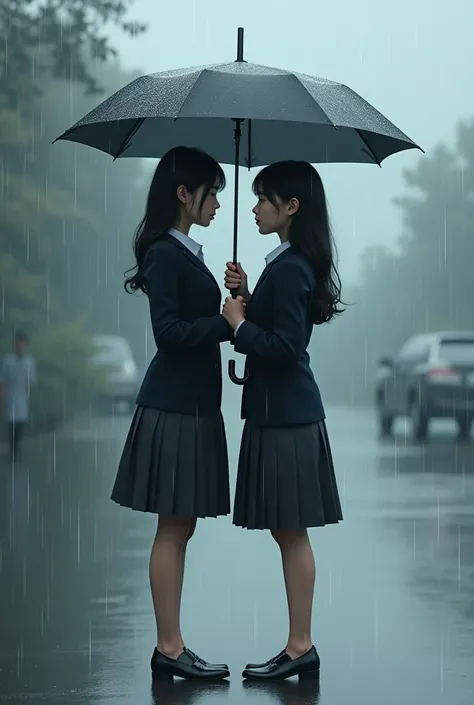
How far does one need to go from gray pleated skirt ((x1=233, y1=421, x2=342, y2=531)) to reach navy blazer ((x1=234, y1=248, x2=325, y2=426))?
0.07m

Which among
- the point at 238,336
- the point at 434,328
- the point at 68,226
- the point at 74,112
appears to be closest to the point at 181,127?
the point at 238,336

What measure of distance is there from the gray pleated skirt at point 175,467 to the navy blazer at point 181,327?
0.06 m

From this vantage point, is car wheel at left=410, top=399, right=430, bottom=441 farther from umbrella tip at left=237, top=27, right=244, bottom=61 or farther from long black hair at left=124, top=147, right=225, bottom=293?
long black hair at left=124, top=147, right=225, bottom=293

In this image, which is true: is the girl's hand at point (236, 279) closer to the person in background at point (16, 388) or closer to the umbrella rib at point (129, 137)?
the umbrella rib at point (129, 137)

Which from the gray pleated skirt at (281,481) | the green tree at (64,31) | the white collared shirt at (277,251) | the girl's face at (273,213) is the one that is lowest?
the gray pleated skirt at (281,481)

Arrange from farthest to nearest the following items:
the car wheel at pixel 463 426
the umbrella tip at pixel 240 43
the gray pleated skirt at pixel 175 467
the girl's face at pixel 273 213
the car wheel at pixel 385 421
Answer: the car wheel at pixel 385 421 → the car wheel at pixel 463 426 → the umbrella tip at pixel 240 43 → the girl's face at pixel 273 213 → the gray pleated skirt at pixel 175 467

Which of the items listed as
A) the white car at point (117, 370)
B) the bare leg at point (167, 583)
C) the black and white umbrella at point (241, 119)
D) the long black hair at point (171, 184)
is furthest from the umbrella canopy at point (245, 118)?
the white car at point (117, 370)

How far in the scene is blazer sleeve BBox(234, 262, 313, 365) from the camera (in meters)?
6.15

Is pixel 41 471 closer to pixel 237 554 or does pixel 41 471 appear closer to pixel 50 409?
pixel 237 554

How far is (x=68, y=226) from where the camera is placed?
4897cm

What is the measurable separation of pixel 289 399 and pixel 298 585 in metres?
0.69

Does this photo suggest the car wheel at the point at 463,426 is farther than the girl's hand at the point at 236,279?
Yes

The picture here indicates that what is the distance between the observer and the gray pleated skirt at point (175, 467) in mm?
6254

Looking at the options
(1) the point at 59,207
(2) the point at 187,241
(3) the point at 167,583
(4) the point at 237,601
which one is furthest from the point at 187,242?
(1) the point at 59,207
